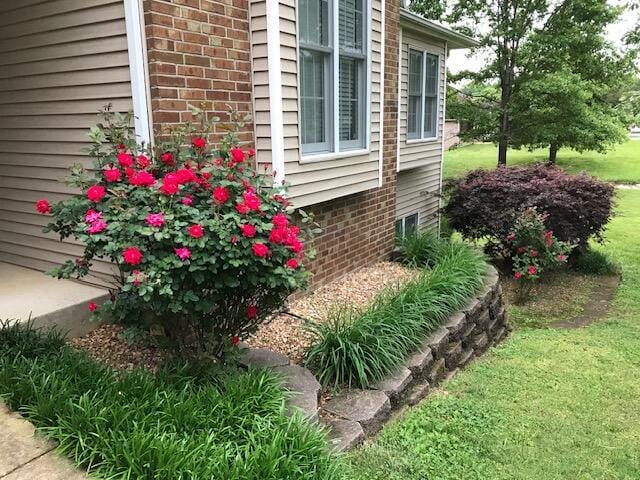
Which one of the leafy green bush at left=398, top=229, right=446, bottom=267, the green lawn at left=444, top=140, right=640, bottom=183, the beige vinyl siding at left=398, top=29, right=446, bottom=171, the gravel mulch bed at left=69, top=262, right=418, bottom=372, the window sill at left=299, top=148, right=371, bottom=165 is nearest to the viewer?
the gravel mulch bed at left=69, top=262, right=418, bottom=372

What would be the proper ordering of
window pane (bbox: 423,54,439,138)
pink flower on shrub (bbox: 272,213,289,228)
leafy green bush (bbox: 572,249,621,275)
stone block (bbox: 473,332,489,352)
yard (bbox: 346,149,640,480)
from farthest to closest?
leafy green bush (bbox: 572,249,621,275) → window pane (bbox: 423,54,439,138) → stone block (bbox: 473,332,489,352) → yard (bbox: 346,149,640,480) → pink flower on shrub (bbox: 272,213,289,228)

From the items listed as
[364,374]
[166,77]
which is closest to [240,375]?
[364,374]

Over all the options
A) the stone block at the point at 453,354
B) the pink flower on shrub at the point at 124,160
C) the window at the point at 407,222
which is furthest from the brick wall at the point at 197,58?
the window at the point at 407,222

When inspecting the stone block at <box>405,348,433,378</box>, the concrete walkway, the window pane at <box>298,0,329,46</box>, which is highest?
the window pane at <box>298,0,329,46</box>

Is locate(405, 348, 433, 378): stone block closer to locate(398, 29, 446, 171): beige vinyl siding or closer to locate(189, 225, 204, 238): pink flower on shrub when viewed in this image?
locate(189, 225, 204, 238): pink flower on shrub

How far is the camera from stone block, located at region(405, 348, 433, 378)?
4137 millimetres

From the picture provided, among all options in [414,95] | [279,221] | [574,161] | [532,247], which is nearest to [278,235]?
[279,221]

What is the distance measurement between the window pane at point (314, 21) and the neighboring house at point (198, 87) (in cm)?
1

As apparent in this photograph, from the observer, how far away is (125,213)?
8.80ft

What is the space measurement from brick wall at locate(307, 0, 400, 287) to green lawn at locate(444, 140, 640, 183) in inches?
677

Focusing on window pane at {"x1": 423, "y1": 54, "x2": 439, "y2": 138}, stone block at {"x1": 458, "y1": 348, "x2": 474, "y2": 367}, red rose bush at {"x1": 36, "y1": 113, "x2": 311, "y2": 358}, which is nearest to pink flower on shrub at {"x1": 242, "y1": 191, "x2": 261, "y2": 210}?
red rose bush at {"x1": 36, "y1": 113, "x2": 311, "y2": 358}

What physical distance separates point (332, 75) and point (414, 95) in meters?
4.05

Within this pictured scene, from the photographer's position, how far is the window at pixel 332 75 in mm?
4707

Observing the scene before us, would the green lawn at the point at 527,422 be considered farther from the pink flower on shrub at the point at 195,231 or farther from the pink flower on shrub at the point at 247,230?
the pink flower on shrub at the point at 195,231
